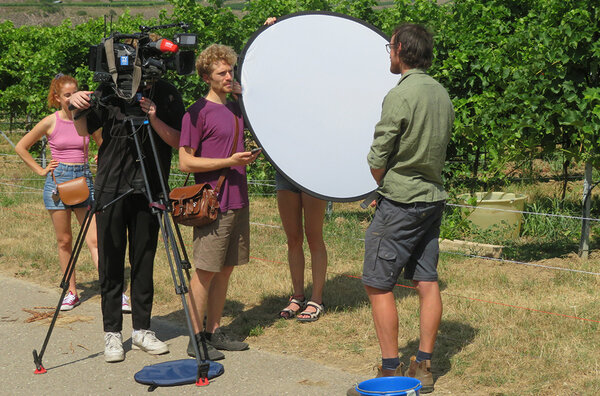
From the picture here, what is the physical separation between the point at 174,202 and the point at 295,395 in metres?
1.35

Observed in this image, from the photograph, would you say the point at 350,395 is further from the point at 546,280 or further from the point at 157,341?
the point at 546,280

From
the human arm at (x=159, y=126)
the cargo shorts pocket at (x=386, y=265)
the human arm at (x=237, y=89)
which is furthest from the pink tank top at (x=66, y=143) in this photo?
the cargo shorts pocket at (x=386, y=265)

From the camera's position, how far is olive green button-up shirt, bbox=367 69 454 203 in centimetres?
374

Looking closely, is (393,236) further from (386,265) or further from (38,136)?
(38,136)

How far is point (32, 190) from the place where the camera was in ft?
37.9

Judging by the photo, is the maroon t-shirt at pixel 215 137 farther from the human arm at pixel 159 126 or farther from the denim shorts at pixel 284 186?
the denim shorts at pixel 284 186

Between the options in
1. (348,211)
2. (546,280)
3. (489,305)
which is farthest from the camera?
(348,211)

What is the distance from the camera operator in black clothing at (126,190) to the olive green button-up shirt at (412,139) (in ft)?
4.83

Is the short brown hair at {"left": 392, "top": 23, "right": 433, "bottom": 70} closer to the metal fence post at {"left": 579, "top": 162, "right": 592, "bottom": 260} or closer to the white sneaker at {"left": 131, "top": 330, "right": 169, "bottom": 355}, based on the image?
the white sneaker at {"left": 131, "top": 330, "right": 169, "bottom": 355}

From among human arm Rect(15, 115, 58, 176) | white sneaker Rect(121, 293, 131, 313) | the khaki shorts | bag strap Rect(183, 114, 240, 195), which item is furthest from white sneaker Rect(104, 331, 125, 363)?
human arm Rect(15, 115, 58, 176)

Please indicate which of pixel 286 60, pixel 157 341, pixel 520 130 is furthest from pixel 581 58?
pixel 157 341

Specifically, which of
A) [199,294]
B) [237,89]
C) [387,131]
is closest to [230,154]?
[237,89]

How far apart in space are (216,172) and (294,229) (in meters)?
0.96

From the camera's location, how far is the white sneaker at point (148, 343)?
473 centimetres
